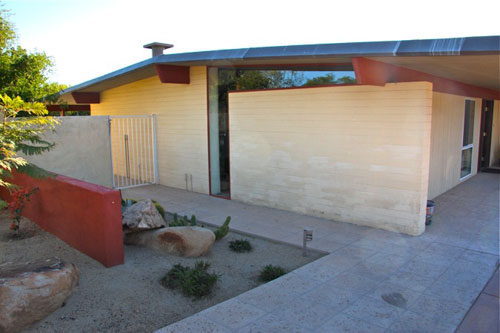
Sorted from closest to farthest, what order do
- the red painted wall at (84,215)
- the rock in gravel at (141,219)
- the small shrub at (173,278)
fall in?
the small shrub at (173,278), the red painted wall at (84,215), the rock in gravel at (141,219)

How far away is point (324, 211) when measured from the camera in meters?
7.61

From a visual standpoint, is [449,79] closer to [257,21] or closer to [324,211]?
[324,211]

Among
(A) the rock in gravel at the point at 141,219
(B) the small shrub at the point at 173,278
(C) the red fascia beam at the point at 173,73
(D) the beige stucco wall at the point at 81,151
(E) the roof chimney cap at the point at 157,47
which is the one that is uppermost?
(E) the roof chimney cap at the point at 157,47

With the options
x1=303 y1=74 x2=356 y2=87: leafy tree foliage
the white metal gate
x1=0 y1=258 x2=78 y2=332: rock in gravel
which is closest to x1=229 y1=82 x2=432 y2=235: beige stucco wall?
x1=303 y1=74 x2=356 y2=87: leafy tree foliage

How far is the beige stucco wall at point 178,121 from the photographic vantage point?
32.6 ft

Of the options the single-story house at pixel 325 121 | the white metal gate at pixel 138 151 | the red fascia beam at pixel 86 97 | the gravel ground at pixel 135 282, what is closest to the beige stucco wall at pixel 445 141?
the single-story house at pixel 325 121

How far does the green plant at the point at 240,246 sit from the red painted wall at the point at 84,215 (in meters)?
1.75

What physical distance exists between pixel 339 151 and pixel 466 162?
6.52 meters

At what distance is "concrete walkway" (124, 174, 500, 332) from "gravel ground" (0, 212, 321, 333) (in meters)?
0.37

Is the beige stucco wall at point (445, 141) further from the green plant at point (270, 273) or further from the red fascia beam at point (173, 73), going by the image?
the red fascia beam at point (173, 73)

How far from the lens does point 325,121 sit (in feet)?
24.3

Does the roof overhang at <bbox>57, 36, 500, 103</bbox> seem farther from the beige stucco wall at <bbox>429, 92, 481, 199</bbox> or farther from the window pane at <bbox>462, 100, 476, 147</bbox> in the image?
the window pane at <bbox>462, 100, 476, 147</bbox>

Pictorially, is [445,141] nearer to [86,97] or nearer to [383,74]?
[383,74]

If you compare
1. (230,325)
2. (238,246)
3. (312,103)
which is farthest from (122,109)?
(230,325)
